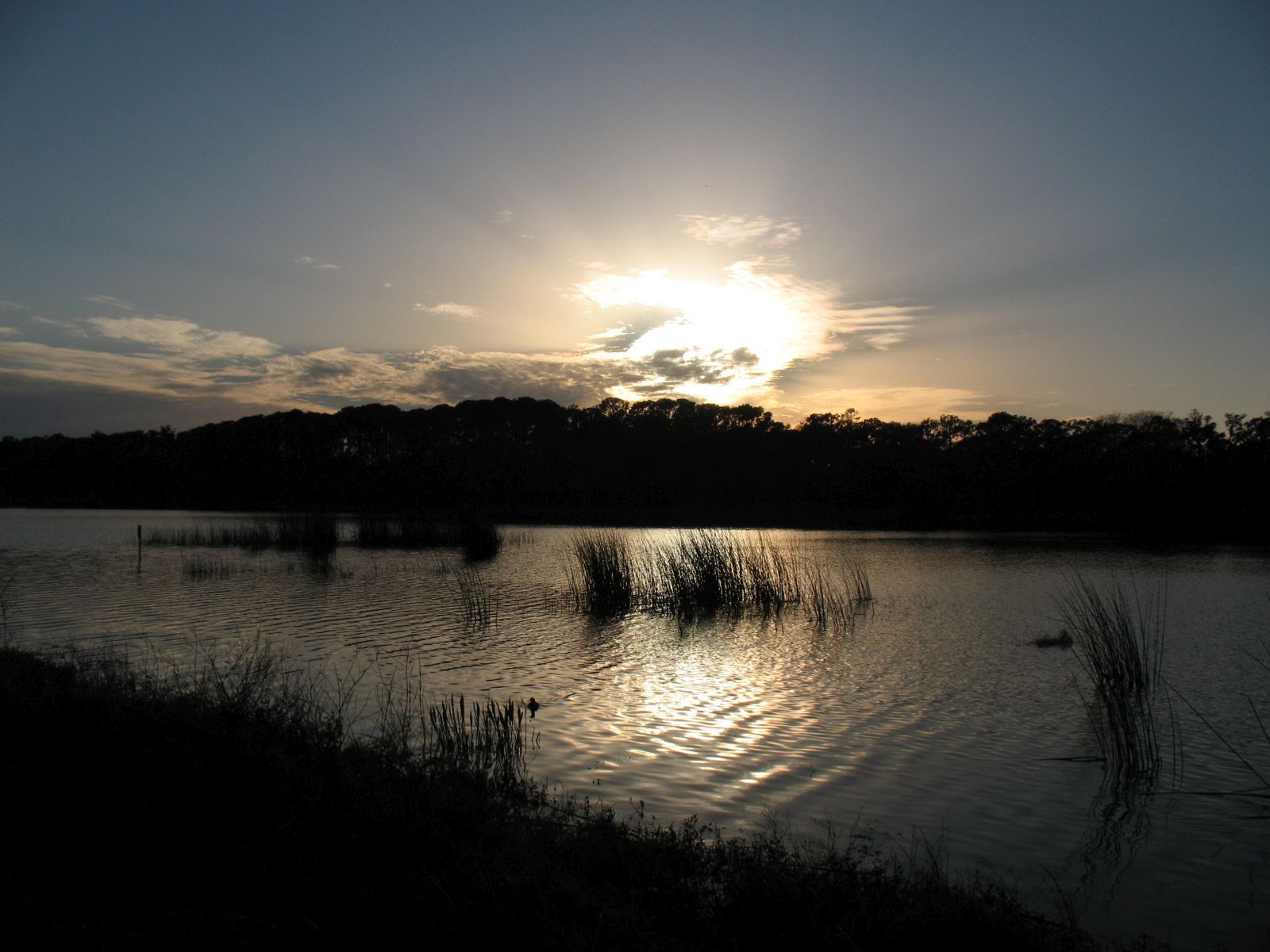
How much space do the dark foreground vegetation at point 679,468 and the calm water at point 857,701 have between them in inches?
1587

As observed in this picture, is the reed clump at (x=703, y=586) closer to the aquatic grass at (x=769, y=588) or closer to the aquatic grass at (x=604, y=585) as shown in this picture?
the aquatic grass at (x=769, y=588)

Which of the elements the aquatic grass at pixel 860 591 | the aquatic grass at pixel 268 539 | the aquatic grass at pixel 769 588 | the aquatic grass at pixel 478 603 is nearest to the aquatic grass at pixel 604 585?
the aquatic grass at pixel 478 603

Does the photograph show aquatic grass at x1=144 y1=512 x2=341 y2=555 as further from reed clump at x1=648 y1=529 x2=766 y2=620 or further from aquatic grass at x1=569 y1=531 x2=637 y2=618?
reed clump at x1=648 y1=529 x2=766 y2=620

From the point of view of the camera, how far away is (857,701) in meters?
9.73

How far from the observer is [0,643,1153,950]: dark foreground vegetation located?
11.7 feet

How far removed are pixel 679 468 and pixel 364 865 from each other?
77413mm

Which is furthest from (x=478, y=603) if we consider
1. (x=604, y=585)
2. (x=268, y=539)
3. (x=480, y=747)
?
(x=268, y=539)

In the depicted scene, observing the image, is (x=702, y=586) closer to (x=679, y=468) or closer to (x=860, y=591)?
(x=860, y=591)

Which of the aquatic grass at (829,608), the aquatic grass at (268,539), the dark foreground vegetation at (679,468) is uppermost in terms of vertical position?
the dark foreground vegetation at (679,468)

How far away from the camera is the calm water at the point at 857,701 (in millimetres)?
5609

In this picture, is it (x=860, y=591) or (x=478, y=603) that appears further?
(x=860, y=591)

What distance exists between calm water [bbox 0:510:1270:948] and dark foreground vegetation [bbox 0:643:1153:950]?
35.9 inches

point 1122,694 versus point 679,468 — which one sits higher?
point 679,468

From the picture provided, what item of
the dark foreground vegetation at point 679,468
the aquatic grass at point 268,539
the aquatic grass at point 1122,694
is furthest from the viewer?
the dark foreground vegetation at point 679,468
